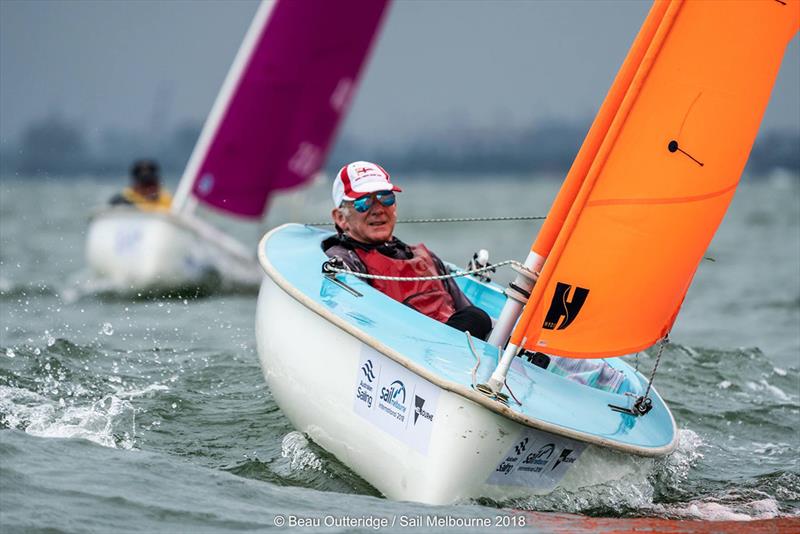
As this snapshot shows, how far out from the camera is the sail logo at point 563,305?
12.6 ft

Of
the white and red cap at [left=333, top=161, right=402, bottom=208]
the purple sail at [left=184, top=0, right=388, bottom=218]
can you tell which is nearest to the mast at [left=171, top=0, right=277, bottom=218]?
the purple sail at [left=184, top=0, right=388, bottom=218]

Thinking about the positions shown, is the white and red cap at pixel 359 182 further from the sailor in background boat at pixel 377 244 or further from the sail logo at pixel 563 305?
the sail logo at pixel 563 305

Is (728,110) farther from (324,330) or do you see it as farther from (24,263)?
(24,263)

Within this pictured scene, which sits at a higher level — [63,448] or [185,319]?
[63,448]

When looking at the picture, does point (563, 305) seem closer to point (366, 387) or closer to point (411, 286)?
point (366, 387)

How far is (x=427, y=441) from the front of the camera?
3.76 meters

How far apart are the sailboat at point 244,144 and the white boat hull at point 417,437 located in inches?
250

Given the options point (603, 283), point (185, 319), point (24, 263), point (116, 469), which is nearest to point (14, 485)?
point (116, 469)

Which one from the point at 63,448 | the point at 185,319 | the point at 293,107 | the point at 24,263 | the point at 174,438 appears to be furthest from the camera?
the point at 24,263

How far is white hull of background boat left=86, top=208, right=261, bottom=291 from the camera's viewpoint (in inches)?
422

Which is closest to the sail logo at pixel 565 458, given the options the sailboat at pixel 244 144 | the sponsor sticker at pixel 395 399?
the sponsor sticker at pixel 395 399

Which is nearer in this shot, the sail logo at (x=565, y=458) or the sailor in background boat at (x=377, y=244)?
the sail logo at (x=565, y=458)

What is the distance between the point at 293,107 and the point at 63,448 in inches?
283

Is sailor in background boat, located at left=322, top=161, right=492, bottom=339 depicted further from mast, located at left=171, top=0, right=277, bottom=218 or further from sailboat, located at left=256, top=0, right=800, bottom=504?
mast, located at left=171, top=0, right=277, bottom=218
